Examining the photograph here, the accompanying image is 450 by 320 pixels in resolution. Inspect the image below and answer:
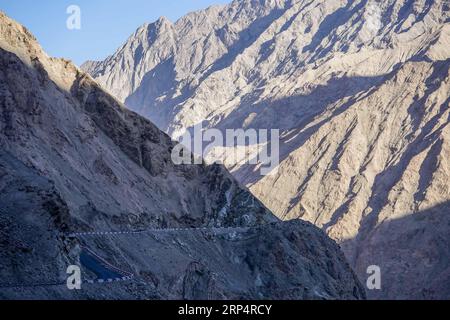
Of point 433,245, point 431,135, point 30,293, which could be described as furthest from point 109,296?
point 431,135

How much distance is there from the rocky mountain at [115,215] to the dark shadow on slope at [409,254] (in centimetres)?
3494

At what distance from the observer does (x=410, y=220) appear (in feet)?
335

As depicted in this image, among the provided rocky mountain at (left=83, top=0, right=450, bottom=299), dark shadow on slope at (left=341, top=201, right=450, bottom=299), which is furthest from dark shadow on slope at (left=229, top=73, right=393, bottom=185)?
dark shadow on slope at (left=341, top=201, right=450, bottom=299)

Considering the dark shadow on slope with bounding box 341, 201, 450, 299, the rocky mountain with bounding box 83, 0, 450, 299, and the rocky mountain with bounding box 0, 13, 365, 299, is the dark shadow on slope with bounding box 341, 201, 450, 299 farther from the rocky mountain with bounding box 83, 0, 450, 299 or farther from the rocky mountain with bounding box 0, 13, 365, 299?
the rocky mountain with bounding box 0, 13, 365, 299

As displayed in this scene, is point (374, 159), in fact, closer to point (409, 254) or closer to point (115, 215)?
point (409, 254)

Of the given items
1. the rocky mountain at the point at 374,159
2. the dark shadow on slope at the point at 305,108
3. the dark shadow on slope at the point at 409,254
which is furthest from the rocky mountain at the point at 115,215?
the dark shadow on slope at the point at 305,108

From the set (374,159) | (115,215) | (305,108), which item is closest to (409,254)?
(374,159)

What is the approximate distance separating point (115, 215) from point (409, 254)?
5412cm

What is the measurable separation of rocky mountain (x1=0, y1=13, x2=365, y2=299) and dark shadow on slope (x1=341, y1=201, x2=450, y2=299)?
115 feet

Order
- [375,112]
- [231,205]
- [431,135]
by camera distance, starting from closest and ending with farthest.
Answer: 1. [231,205]
2. [431,135]
3. [375,112]

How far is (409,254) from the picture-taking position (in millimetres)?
95562

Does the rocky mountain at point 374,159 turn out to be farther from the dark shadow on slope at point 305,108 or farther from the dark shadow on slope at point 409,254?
the dark shadow on slope at point 305,108

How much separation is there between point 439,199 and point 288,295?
59487 millimetres
